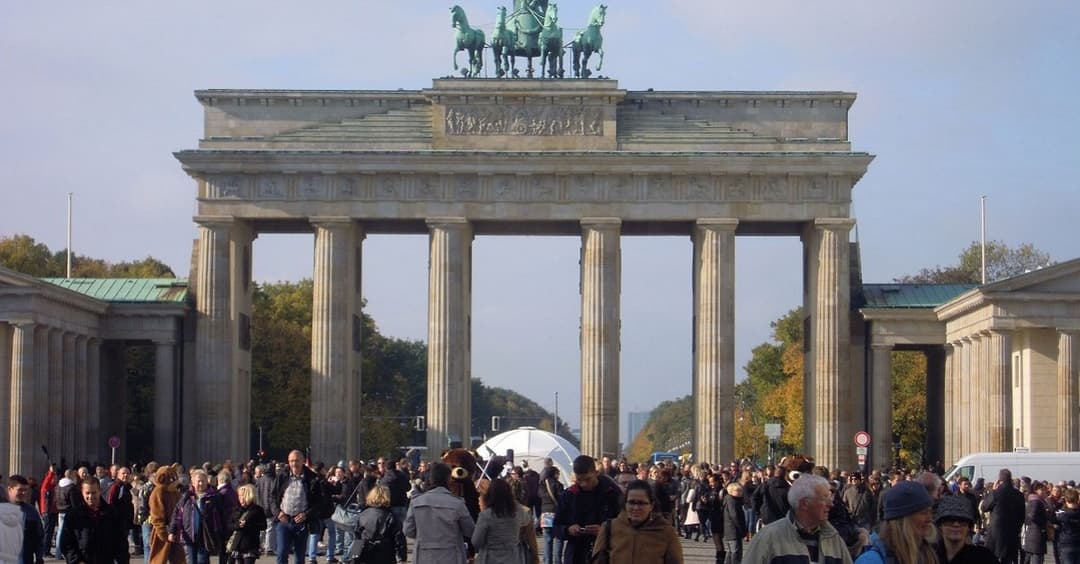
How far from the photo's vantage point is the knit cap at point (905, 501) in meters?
13.0

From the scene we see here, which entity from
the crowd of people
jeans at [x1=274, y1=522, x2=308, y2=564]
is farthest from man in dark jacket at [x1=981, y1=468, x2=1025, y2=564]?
jeans at [x1=274, y1=522, x2=308, y2=564]

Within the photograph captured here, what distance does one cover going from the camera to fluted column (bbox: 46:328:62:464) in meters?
71.0

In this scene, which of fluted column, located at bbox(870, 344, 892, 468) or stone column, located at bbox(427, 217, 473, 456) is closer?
stone column, located at bbox(427, 217, 473, 456)

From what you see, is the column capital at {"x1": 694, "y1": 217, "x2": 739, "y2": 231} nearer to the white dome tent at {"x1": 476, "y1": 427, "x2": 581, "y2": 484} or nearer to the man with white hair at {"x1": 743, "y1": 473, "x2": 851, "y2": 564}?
the white dome tent at {"x1": 476, "y1": 427, "x2": 581, "y2": 484}

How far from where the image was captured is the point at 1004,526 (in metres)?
32.6

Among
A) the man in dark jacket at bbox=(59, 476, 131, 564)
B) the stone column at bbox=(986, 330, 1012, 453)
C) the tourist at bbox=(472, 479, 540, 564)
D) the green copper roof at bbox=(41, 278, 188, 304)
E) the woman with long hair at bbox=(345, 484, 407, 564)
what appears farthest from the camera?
the green copper roof at bbox=(41, 278, 188, 304)

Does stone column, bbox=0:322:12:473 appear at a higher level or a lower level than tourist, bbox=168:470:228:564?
higher

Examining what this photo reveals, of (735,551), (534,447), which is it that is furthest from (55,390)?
(735,551)

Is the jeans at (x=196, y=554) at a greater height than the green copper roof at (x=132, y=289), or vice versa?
the green copper roof at (x=132, y=289)

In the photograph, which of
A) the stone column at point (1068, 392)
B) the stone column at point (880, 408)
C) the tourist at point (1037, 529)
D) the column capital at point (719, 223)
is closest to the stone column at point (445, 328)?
the column capital at point (719, 223)

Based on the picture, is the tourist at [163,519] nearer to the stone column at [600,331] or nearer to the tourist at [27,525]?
the tourist at [27,525]

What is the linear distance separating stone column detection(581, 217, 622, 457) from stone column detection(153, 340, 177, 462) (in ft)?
51.3

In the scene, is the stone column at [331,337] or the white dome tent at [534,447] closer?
the white dome tent at [534,447]

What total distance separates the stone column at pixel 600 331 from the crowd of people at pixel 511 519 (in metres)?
33.8
